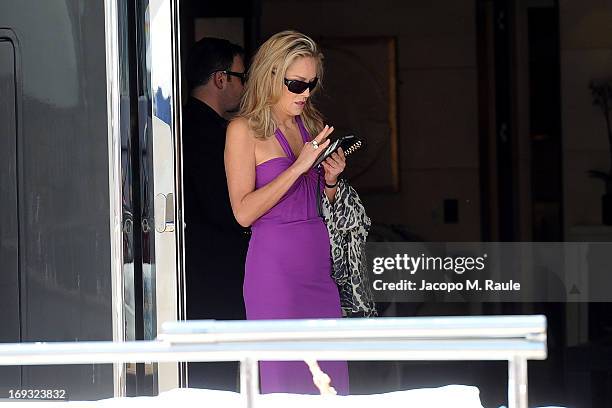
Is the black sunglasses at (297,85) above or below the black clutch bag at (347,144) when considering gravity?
above

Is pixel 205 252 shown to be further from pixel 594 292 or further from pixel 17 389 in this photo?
pixel 594 292

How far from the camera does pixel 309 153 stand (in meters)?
3.50

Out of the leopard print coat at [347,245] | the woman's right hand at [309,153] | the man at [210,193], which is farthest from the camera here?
the man at [210,193]

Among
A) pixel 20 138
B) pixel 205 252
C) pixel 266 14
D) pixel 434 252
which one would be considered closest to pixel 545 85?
pixel 434 252

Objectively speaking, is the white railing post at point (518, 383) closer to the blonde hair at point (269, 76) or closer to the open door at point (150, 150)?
the blonde hair at point (269, 76)

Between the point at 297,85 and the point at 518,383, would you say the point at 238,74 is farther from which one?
the point at 518,383

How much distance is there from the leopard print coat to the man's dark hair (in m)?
0.54

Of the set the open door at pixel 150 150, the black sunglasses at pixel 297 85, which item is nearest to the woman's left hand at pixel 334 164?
the black sunglasses at pixel 297 85

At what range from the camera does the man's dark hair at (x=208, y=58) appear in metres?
3.79

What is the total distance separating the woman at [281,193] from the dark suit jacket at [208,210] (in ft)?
0.75

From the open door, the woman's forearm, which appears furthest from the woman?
Result: the open door

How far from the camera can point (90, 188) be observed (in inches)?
151

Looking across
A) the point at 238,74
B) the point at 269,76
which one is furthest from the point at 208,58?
the point at 269,76

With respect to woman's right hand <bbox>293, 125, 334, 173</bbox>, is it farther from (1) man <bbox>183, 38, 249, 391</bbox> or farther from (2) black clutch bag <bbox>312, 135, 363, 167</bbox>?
(1) man <bbox>183, 38, 249, 391</bbox>
